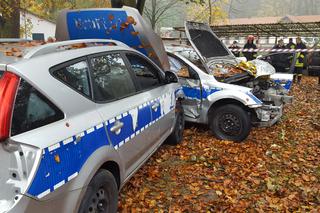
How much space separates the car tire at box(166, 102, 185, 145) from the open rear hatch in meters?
0.77

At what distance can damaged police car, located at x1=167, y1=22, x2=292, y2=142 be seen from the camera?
604 cm

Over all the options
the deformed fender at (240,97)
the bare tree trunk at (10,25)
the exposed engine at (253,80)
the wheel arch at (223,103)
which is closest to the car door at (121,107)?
the deformed fender at (240,97)

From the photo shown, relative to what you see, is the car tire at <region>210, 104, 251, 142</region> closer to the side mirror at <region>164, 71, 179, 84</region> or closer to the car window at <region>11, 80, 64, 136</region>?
the side mirror at <region>164, 71, 179, 84</region>

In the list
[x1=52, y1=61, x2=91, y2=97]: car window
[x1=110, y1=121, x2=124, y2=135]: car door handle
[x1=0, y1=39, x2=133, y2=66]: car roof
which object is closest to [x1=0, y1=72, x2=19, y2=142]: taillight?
[x1=0, y1=39, x2=133, y2=66]: car roof

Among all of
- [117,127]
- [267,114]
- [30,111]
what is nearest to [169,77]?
[117,127]

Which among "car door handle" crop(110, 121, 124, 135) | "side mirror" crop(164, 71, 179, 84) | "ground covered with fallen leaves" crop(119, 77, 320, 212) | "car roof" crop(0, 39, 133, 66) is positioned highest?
"car roof" crop(0, 39, 133, 66)

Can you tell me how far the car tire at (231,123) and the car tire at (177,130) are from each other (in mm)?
720

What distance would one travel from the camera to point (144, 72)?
14.8 feet

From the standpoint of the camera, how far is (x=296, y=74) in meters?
13.6

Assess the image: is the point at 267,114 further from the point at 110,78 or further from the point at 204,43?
the point at 110,78

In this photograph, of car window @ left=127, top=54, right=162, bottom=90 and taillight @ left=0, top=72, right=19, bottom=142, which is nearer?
taillight @ left=0, top=72, right=19, bottom=142

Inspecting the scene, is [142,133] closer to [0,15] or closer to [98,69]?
[98,69]

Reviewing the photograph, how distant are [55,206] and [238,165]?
3444mm

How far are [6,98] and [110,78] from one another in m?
1.42
